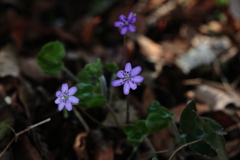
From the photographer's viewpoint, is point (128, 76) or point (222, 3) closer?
point (128, 76)

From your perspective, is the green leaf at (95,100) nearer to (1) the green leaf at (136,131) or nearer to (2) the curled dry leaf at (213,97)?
(1) the green leaf at (136,131)

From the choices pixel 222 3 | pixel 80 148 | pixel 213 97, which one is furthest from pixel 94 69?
pixel 222 3

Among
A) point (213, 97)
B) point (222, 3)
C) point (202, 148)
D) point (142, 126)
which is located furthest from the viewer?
point (222, 3)

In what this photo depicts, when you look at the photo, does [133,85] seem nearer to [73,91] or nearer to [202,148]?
[73,91]

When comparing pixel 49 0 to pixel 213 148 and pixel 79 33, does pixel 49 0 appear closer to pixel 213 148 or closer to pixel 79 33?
pixel 79 33

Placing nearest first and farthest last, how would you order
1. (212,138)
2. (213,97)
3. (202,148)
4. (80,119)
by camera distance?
1. (212,138)
2. (202,148)
3. (80,119)
4. (213,97)

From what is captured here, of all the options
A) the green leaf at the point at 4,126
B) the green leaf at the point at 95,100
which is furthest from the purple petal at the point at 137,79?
the green leaf at the point at 4,126

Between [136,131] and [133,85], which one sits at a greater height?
[133,85]
